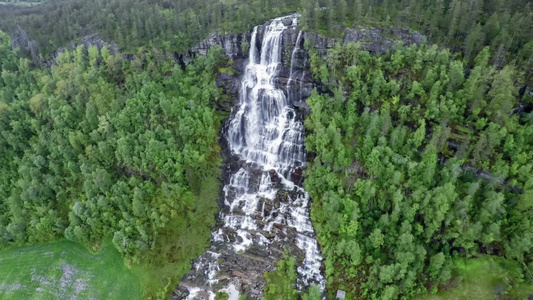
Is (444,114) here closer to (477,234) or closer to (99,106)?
(477,234)

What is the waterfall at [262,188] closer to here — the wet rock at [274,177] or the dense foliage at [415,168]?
the wet rock at [274,177]

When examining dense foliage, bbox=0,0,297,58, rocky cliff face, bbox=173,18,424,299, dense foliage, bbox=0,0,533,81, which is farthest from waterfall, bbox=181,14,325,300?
dense foliage, bbox=0,0,297,58

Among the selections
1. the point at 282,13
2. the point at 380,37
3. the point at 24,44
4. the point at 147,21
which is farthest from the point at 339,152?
the point at 24,44

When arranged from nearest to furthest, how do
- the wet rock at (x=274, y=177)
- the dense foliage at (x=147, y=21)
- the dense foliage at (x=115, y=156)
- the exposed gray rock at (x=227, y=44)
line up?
the dense foliage at (x=115, y=156) < the wet rock at (x=274, y=177) < the exposed gray rock at (x=227, y=44) < the dense foliage at (x=147, y=21)

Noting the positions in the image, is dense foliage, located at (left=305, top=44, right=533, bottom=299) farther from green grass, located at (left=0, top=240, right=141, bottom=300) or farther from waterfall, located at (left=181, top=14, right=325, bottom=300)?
green grass, located at (left=0, top=240, right=141, bottom=300)

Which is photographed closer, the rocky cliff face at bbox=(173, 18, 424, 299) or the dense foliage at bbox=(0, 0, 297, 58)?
the rocky cliff face at bbox=(173, 18, 424, 299)

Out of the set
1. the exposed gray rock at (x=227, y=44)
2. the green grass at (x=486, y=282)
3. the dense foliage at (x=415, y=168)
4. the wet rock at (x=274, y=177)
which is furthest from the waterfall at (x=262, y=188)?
the green grass at (x=486, y=282)

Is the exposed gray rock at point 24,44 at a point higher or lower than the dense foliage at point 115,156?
higher

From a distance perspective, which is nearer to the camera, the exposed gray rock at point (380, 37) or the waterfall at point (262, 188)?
the waterfall at point (262, 188)
